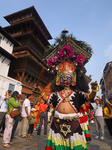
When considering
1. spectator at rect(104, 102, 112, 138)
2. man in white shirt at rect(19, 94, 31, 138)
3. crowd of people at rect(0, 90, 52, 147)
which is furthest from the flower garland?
spectator at rect(104, 102, 112, 138)

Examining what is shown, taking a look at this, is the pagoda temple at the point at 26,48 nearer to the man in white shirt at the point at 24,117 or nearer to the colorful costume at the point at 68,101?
the man in white shirt at the point at 24,117

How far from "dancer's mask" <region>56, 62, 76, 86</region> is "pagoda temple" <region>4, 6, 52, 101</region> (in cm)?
1058

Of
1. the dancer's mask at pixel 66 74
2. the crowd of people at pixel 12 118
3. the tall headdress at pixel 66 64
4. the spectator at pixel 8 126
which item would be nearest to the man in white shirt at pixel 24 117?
the crowd of people at pixel 12 118

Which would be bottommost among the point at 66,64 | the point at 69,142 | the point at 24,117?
the point at 69,142

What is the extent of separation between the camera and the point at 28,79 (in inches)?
632

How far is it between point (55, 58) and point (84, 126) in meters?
2.68

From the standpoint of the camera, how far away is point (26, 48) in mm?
14766

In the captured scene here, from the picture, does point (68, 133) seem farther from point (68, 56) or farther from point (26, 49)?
point (26, 49)

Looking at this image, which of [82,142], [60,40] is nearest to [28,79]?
[60,40]

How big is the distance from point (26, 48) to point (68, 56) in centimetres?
1308

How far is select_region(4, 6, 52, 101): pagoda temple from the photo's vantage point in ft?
47.1

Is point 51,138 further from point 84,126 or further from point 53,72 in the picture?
point 84,126

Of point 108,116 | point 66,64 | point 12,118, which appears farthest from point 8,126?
point 108,116

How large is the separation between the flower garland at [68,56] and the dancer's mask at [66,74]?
0.17 meters
